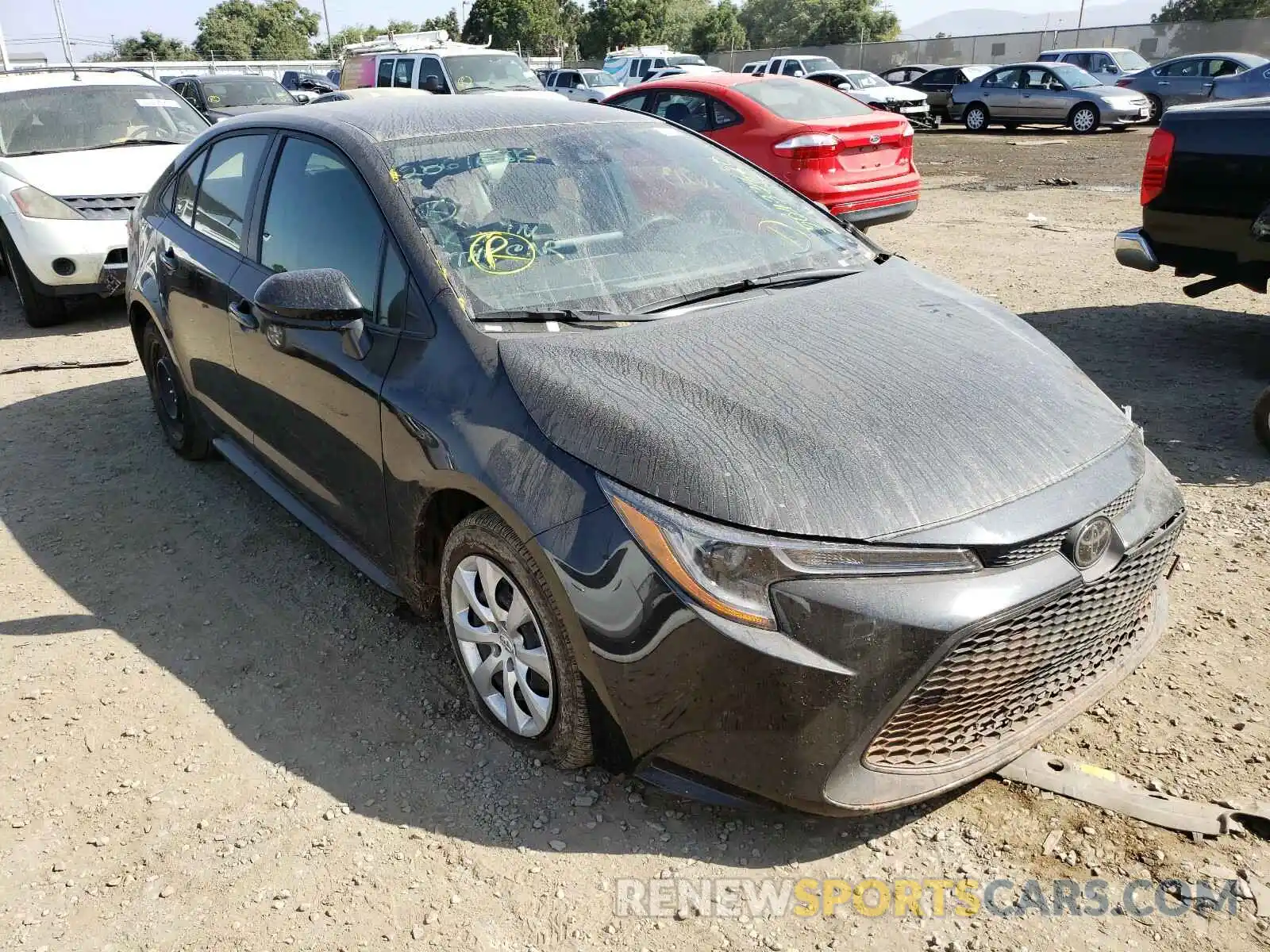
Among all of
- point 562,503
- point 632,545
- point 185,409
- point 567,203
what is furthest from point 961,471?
point 185,409

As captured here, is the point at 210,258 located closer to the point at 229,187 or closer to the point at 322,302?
the point at 229,187

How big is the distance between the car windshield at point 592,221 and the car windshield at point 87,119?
6110 mm

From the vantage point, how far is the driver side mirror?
2854 millimetres

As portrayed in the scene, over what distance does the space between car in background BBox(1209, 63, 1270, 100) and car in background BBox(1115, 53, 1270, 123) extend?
0.63 metres

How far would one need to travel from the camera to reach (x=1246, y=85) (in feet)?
56.4

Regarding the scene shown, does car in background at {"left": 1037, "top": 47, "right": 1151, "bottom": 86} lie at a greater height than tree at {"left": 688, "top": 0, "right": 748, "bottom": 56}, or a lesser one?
lesser

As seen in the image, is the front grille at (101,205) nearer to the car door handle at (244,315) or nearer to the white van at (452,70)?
the car door handle at (244,315)

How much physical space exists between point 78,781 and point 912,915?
230 cm

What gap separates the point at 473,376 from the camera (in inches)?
103

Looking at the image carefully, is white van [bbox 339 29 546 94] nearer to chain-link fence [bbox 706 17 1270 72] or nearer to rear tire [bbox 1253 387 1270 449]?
rear tire [bbox 1253 387 1270 449]

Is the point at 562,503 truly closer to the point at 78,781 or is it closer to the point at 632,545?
the point at 632,545

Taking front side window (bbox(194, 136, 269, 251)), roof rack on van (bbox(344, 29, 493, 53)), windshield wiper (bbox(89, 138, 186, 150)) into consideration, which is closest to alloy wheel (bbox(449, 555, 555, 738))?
front side window (bbox(194, 136, 269, 251))

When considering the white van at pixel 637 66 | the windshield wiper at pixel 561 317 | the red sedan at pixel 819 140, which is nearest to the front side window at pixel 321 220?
the windshield wiper at pixel 561 317

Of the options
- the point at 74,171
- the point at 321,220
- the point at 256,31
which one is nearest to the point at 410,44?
the point at 74,171
